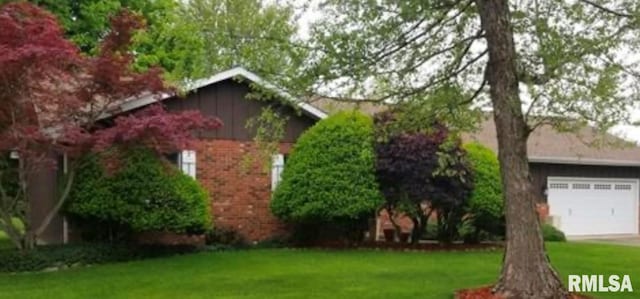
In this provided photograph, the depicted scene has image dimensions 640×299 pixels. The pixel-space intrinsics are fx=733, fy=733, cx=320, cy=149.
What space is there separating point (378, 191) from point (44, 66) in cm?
728

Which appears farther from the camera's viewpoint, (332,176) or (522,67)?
(332,176)

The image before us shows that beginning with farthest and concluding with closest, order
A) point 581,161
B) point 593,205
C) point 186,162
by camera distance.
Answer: point 593,205
point 581,161
point 186,162

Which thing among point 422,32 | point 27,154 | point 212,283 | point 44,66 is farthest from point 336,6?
point 27,154

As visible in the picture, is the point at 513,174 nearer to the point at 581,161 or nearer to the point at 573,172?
the point at 581,161

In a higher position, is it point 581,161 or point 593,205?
point 581,161

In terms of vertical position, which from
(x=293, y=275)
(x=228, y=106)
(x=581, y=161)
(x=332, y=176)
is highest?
(x=228, y=106)

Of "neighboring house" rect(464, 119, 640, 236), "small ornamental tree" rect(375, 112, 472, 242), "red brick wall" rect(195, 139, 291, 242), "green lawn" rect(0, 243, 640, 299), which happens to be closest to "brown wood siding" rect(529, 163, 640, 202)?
"neighboring house" rect(464, 119, 640, 236)

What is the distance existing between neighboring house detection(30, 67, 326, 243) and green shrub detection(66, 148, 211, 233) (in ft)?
5.86

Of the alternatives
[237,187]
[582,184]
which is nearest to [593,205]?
[582,184]

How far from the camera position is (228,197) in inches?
659

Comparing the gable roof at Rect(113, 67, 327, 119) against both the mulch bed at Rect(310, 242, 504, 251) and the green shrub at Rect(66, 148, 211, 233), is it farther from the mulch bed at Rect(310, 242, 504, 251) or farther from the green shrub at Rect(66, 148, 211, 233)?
the mulch bed at Rect(310, 242, 504, 251)

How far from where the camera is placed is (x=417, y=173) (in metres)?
15.6

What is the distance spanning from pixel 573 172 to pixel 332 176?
1192cm

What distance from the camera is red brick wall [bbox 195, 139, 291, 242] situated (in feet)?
54.2
